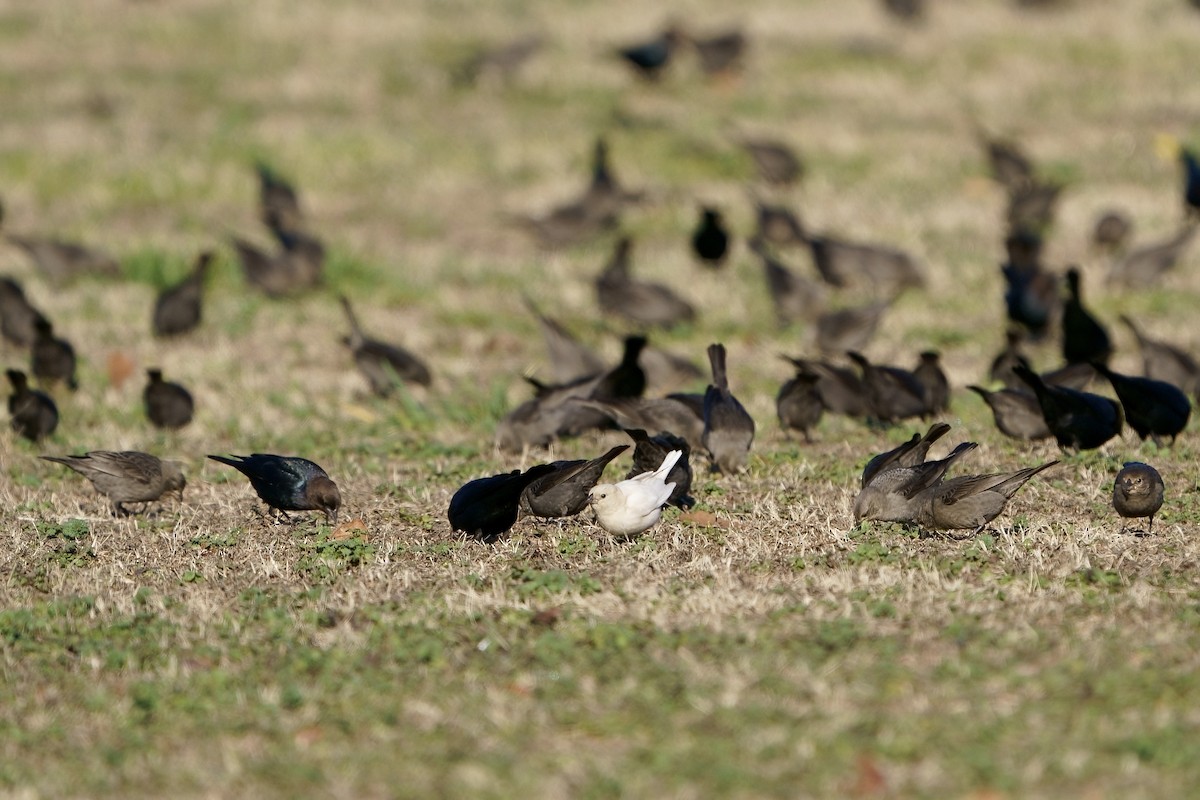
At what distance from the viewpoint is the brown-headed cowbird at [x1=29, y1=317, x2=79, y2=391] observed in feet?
40.7

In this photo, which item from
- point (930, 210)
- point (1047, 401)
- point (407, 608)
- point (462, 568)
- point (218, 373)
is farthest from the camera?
point (930, 210)

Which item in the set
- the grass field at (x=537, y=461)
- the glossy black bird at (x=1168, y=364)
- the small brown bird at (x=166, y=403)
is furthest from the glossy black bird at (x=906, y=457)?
the small brown bird at (x=166, y=403)

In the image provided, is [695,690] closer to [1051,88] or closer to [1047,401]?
[1047,401]

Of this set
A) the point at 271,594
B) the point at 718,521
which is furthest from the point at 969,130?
the point at 271,594

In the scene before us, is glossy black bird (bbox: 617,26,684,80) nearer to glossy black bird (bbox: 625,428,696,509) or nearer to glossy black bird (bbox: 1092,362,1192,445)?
glossy black bird (bbox: 1092,362,1192,445)

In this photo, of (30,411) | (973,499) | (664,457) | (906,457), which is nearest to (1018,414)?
(906,457)

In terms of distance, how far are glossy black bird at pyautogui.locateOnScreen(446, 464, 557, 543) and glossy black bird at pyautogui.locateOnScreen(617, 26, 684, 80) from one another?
1550 cm

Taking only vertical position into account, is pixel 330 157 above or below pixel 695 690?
below

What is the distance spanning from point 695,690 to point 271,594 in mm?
2527

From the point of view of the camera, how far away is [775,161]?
19.4 meters

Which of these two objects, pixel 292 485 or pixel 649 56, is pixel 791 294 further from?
pixel 649 56

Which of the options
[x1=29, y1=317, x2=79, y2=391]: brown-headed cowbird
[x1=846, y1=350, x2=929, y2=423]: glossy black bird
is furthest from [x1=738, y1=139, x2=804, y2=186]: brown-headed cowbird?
[x1=29, y1=317, x2=79, y2=391]: brown-headed cowbird

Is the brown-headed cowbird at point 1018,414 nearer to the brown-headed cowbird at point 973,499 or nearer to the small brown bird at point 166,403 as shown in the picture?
the brown-headed cowbird at point 973,499

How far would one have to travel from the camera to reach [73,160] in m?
19.8
